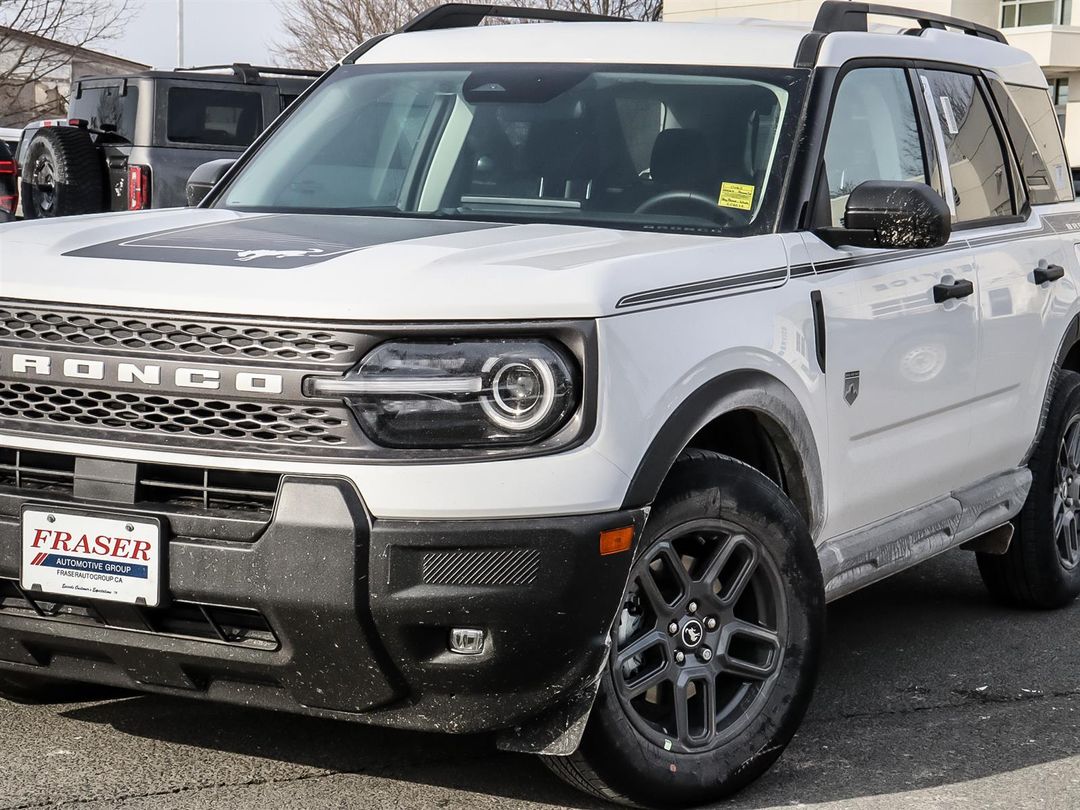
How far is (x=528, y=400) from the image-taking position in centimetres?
334

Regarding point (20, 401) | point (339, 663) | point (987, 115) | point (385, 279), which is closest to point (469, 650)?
point (339, 663)

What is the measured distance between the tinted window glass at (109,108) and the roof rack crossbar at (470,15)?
29.8ft

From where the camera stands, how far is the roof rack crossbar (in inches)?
213

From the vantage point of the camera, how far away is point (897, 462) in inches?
185

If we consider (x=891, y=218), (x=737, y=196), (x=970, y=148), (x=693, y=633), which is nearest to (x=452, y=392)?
(x=693, y=633)

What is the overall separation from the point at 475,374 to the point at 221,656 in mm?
786

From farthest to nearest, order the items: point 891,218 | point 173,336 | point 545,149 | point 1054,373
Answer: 1. point 1054,373
2. point 545,149
3. point 891,218
4. point 173,336

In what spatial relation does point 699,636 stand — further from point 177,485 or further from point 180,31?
point 180,31

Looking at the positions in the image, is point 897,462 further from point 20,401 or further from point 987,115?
point 20,401

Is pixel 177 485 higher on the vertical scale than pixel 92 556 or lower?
higher

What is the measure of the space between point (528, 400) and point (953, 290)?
6.53ft

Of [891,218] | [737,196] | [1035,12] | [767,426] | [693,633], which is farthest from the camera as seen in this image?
[1035,12]

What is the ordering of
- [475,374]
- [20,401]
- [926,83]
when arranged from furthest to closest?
[926,83]
[20,401]
[475,374]

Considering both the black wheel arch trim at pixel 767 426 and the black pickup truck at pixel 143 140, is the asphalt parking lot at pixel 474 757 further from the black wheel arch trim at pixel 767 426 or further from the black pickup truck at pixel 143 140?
the black pickup truck at pixel 143 140
